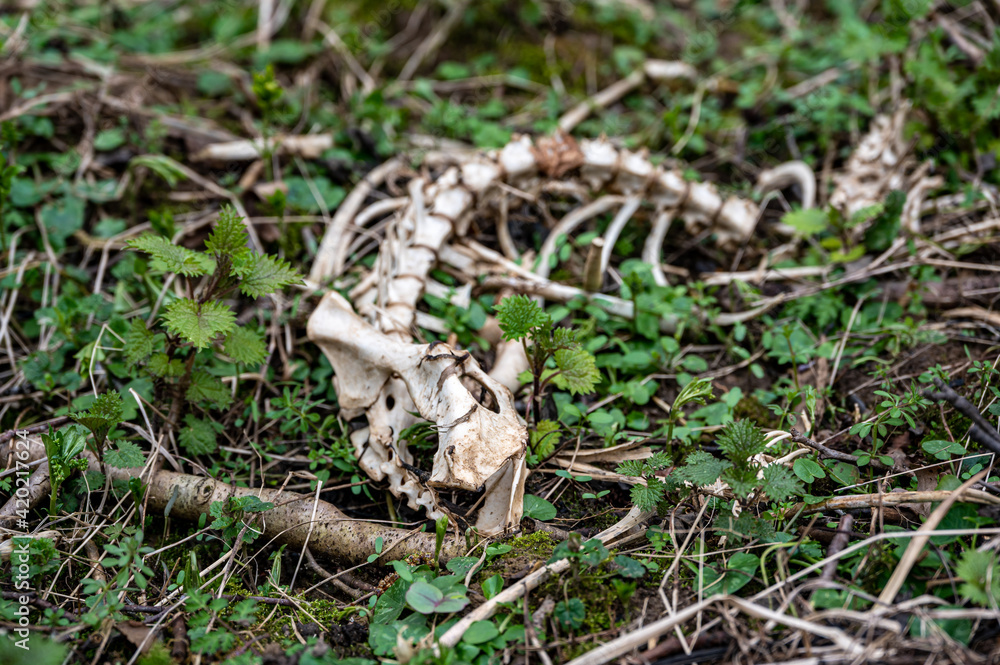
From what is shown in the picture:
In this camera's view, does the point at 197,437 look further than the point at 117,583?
Yes

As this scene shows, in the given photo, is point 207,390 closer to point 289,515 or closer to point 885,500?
Result: point 289,515

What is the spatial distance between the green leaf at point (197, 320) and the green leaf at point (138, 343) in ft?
0.60

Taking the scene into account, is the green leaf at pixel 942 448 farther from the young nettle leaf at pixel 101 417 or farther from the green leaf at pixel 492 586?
the young nettle leaf at pixel 101 417

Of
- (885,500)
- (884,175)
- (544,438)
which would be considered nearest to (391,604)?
(544,438)

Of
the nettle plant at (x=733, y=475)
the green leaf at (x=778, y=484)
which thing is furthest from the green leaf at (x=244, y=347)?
the green leaf at (x=778, y=484)

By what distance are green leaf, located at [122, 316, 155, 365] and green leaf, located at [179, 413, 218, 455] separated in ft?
0.98

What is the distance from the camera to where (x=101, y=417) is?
7.16 ft

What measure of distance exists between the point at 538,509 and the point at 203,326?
1.32 m

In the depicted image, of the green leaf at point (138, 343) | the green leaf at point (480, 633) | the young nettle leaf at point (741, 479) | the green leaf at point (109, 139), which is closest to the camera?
the green leaf at point (480, 633)

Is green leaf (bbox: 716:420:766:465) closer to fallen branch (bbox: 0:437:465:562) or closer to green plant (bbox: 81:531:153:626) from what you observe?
fallen branch (bbox: 0:437:465:562)

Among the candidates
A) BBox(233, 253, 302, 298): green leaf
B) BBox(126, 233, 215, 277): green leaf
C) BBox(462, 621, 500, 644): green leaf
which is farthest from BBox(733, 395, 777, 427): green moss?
BBox(126, 233, 215, 277): green leaf

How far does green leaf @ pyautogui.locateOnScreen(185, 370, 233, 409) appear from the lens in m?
2.49

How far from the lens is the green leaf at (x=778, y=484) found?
6.35 feet

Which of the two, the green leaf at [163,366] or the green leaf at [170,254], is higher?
the green leaf at [170,254]
